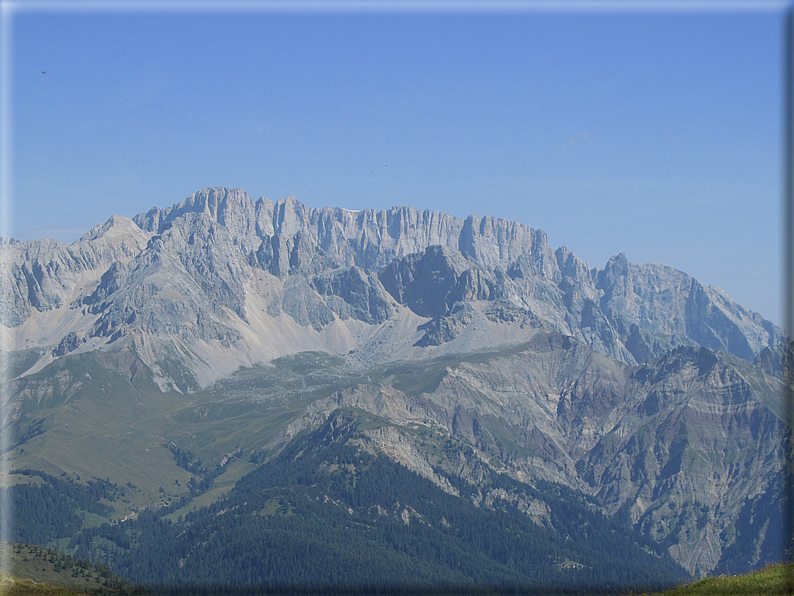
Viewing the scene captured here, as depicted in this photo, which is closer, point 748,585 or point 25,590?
point 748,585

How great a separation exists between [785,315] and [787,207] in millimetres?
6335

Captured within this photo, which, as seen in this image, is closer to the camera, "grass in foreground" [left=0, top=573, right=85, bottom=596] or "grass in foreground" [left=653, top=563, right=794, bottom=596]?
"grass in foreground" [left=653, top=563, right=794, bottom=596]

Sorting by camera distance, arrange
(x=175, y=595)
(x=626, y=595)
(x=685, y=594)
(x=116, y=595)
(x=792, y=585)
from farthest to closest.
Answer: (x=116, y=595)
(x=175, y=595)
(x=626, y=595)
(x=685, y=594)
(x=792, y=585)

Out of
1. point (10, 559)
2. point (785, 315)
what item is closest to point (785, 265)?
point (785, 315)

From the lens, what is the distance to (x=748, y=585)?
54.4 meters

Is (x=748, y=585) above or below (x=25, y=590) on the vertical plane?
above

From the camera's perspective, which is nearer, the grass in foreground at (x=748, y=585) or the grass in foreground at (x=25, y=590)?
the grass in foreground at (x=748, y=585)

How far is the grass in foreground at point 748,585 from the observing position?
52500 mm

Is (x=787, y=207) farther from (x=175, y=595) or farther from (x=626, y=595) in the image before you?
(x=175, y=595)

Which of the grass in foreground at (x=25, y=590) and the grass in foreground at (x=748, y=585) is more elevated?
the grass in foreground at (x=748, y=585)

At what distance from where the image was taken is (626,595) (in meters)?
59.2

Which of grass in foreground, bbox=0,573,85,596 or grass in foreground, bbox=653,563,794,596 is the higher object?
grass in foreground, bbox=653,563,794,596

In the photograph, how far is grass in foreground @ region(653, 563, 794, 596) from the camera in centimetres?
5250

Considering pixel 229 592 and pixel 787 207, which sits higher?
pixel 787 207
